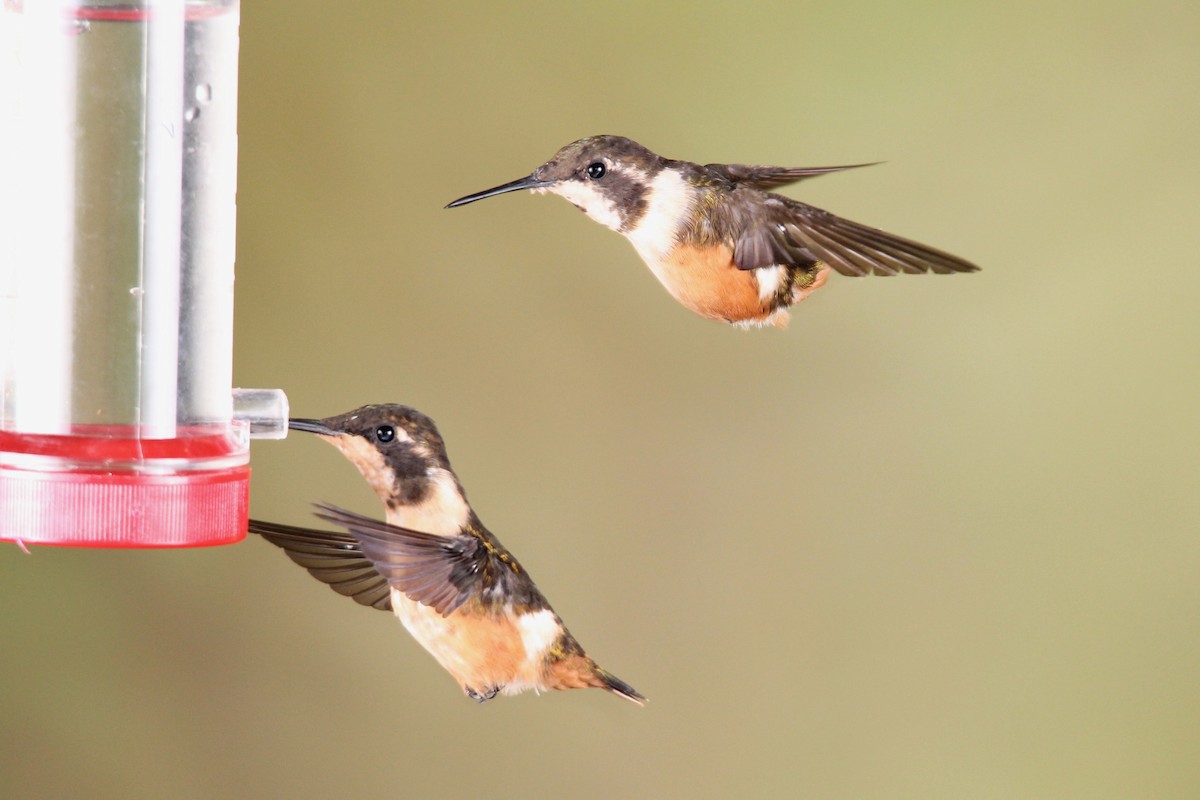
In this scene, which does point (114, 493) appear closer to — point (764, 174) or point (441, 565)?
point (441, 565)

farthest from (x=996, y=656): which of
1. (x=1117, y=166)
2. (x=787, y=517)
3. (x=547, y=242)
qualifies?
(x=547, y=242)

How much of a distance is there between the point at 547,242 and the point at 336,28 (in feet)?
1.80

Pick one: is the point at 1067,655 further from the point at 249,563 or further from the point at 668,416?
the point at 249,563

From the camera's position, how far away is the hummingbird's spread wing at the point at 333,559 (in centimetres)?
143

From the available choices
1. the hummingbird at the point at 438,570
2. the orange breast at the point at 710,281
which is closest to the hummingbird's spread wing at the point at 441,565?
the hummingbird at the point at 438,570

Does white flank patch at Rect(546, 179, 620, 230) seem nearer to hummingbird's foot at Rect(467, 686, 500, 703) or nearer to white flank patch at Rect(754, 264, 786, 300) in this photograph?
white flank patch at Rect(754, 264, 786, 300)

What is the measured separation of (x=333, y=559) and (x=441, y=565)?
0.74 ft

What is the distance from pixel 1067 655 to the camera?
2.18 m

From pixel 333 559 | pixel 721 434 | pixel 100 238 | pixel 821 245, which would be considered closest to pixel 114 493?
pixel 100 238

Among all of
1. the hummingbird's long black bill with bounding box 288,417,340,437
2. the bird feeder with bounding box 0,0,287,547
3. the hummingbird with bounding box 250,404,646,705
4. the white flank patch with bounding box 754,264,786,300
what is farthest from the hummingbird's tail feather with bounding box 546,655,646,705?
the bird feeder with bounding box 0,0,287,547

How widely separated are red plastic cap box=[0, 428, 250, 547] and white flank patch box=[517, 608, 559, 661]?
1.87ft

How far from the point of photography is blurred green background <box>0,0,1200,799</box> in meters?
2.13

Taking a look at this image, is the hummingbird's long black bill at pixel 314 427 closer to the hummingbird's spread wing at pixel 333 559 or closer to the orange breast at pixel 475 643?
the hummingbird's spread wing at pixel 333 559

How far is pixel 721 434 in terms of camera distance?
2.15 meters
